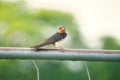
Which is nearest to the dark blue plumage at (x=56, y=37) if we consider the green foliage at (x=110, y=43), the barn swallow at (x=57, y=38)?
the barn swallow at (x=57, y=38)

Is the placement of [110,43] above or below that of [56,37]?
below

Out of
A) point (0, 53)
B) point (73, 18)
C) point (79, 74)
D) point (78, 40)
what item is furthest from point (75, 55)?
point (73, 18)

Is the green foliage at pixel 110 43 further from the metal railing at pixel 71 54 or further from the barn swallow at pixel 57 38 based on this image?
the metal railing at pixel 71 54

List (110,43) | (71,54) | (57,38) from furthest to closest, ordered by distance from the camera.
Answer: (110,43) → (57,38) → (71,54)

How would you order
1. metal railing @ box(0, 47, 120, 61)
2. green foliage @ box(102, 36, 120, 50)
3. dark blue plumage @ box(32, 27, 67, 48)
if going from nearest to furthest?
metal railing @ box(0, 47, 120, 61), dark blue plumage @ box(32, 27, 67, 48), green foliage @ box(102, 36, 120, 50)

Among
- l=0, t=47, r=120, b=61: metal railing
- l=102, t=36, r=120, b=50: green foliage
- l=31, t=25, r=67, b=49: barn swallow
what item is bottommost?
l=102, t=36, r=120, b=50: green foliage

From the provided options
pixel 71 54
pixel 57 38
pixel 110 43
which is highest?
pixel 71 54

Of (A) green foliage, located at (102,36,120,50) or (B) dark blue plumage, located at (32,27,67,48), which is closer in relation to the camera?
(B) dark blue plumage, located at (32,27,67,48)

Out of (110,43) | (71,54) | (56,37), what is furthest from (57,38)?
(110,43)

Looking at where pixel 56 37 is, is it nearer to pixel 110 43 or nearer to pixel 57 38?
pixel 57 38

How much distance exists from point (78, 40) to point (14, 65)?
13.6ft

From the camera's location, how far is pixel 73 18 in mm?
35156

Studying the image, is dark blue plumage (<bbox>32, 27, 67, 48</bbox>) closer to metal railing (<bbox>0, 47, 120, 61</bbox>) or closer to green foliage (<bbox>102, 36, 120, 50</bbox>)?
metal railing (<bbox>0, 47, 120, 61</bbox>)

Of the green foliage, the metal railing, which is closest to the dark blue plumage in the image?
the metal railing
